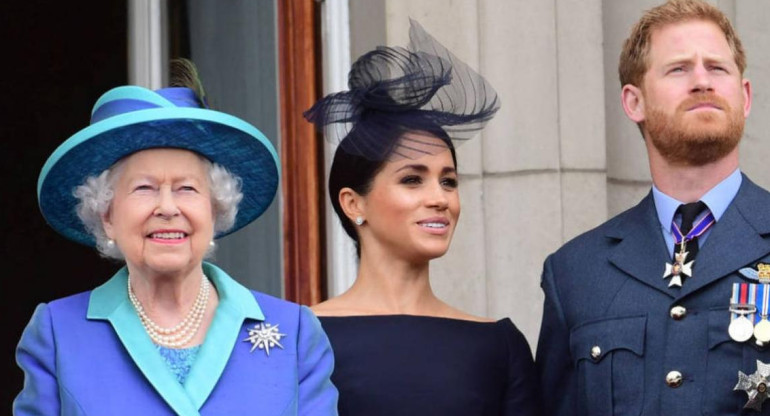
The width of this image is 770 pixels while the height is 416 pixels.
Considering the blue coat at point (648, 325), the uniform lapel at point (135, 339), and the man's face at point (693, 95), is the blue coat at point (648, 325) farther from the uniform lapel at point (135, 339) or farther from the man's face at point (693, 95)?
the uniform lapel at point (135, 339)

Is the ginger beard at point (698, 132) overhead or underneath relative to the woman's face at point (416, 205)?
overhead

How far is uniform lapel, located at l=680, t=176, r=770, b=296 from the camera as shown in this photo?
4637mm

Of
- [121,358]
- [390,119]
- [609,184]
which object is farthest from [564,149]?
[121,358]

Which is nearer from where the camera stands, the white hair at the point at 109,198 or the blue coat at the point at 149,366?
the blue coat at the point at 149,366

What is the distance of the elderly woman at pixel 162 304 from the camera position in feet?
13.6

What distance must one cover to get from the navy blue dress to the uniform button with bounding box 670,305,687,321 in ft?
1.75

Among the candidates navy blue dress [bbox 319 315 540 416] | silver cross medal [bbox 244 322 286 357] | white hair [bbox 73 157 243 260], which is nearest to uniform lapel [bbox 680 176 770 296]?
navy blue dress [bbox 319 315 540 416]

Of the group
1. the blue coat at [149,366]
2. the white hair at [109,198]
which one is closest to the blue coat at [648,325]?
the blue coat at [149,366]

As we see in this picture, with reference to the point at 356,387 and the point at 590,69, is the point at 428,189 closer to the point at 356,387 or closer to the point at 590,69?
the point at 356,387

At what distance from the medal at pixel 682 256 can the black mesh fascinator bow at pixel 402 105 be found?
0.75 meters

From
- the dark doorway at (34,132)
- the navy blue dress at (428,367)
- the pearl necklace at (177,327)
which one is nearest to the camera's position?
the pearl necklace at (177,327)

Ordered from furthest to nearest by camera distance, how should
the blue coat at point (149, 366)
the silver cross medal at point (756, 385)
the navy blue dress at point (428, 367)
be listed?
the navy blue dress at point (428, 367) < the silver cross medal at point (756, 385) < the blue coat at point (149, 366)

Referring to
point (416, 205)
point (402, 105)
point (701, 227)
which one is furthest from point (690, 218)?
point (402, 105)

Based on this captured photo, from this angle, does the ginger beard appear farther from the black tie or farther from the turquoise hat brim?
the turquoise hat brim
